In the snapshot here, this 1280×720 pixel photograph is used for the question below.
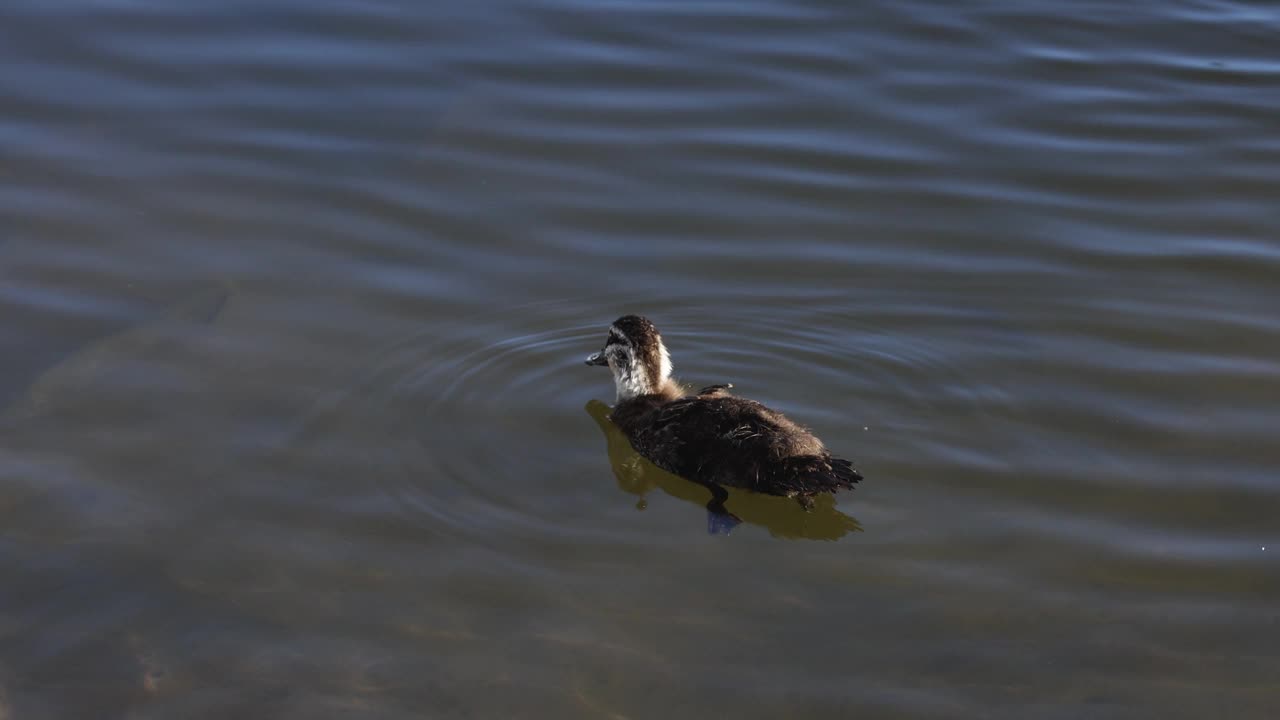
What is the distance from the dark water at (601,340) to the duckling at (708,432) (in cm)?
18

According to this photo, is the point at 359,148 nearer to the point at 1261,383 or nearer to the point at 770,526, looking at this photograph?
the point at 770,526

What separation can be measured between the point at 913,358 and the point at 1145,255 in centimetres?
207

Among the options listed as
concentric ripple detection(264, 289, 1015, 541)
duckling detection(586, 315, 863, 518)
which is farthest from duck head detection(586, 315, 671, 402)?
concentric ripple detection(264, 289, 1015, 541)

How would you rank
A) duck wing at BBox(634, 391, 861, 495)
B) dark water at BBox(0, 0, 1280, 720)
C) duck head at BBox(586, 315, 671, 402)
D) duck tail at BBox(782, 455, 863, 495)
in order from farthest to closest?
1. duck head at BBox(586, 315, 671, 402)
2. duck wing at BBox(634, 391, 861, 495)
3. duck tail at BBox(782, 455, 863, 495)
4. dark water at BBox(0, 0, 1280, 720)

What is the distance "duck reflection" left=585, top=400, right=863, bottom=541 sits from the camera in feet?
22.0

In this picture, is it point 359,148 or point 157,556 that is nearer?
point 157,556

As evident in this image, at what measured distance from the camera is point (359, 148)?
1036 centimetres

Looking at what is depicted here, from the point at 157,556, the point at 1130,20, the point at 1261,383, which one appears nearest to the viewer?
the point at 157,556

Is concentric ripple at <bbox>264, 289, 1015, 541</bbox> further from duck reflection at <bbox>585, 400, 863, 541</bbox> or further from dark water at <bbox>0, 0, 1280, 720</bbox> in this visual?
duck reflection at <bbox>585, 400, 863, 541</bbox>

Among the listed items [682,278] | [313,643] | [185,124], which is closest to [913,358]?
[682,278]

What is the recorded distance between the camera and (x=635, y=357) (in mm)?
7906

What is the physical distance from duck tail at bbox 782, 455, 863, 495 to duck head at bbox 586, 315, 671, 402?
1313 millimetres

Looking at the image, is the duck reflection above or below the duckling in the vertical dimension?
below

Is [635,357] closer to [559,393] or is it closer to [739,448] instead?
[559,393]
